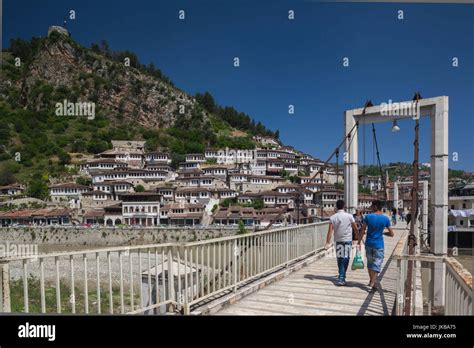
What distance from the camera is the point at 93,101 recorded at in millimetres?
92312

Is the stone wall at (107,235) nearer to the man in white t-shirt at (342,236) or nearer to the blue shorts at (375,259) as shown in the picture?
the man in white t-shirt at (342,236)

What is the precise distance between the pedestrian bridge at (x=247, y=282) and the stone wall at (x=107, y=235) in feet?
113

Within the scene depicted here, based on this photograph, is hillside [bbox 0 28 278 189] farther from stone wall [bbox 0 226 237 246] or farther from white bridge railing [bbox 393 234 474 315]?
white bridge railing [bbox 393 234 474 315]

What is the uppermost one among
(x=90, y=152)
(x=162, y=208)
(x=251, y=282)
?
(x=90, y=152)

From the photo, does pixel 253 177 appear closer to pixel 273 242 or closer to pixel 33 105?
pixel 273 242

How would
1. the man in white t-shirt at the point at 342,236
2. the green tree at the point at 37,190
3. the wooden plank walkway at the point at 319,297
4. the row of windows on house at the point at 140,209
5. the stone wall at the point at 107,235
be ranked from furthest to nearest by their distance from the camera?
the green tree at the point at 37,190 < the row of windows on house at the point at 140,209 < the stone wall at the point at 107,235 < the man in white t-shirt at the point at 342,236 < the wooden plank walkway at the point at 319,297

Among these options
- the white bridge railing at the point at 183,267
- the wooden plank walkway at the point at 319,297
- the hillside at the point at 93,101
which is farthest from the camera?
→ the hillside at the point at 93,101

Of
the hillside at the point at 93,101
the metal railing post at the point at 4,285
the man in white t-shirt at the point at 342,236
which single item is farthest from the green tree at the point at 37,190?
the metal railing post at the point at 4,285

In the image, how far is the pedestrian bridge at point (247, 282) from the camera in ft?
8.47

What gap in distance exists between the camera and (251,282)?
4.49 meters

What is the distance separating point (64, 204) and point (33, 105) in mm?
54824

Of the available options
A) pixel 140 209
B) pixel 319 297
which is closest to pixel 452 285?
pixel 319 297

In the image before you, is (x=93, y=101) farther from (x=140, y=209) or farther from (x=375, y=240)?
(x=375, y=240)

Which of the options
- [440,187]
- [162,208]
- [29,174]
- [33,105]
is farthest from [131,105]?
[440,187]
